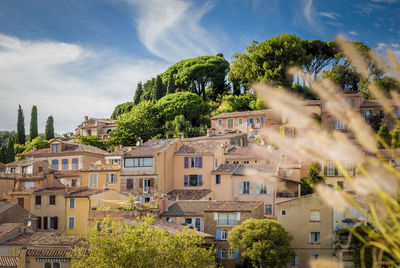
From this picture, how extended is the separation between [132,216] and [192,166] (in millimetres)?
9995

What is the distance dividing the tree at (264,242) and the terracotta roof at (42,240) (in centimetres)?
1102

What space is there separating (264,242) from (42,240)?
15.2m

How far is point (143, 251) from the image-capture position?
29.6 meters

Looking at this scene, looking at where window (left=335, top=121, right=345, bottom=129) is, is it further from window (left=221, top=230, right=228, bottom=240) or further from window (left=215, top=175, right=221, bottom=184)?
window (left=221, top=230, right=228, bottom=240)

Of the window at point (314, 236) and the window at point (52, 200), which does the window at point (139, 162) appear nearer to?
the window at point (52, 200)

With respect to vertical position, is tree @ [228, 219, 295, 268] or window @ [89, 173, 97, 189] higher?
window @ [89, 173, 97, 189]

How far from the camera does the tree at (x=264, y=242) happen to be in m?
33.8

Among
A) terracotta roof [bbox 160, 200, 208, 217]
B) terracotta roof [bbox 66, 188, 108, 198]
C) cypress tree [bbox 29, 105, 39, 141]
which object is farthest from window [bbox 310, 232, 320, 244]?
cypress tree [bbox 29, 105, 39, 141]

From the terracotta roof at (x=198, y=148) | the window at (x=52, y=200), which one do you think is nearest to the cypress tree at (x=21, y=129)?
the terracotta roof at (x=198, y=148)

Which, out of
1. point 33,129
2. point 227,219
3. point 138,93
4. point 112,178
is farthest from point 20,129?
point 227,219

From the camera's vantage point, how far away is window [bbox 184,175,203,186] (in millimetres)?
46656

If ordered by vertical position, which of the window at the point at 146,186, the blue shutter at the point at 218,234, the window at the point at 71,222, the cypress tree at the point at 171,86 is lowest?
the blue shutter at the point at 218,234

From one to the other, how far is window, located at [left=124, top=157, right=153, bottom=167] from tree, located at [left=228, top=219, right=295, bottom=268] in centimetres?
1302

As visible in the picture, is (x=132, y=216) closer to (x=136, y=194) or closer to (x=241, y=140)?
(x=136, y=194)
